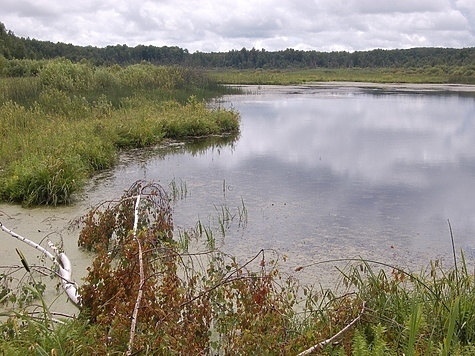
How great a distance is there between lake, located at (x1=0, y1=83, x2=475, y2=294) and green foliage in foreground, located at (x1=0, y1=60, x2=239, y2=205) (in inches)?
15.3

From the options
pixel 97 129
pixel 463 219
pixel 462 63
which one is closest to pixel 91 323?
pixel 463 219

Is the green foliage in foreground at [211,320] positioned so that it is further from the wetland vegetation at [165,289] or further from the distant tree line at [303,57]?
the distant tree line at [303,57]

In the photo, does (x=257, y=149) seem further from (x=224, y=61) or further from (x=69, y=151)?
(x=224, y=61)

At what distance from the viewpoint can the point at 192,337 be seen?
2.81 metres

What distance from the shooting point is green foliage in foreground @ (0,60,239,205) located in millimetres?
7195

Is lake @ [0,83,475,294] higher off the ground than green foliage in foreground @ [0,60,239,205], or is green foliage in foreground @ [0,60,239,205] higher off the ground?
green foliage in foreground @ [0,60,239,205]

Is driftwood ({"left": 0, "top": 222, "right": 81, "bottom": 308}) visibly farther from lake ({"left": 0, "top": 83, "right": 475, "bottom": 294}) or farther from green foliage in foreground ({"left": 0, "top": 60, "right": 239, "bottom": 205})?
green foliage in foreground ({"left": 0, "top": 60, "right": 239, "bottom": 205})

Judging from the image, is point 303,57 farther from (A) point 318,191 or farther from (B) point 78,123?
(A) point 318,191

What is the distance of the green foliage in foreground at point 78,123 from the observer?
7.20 meters

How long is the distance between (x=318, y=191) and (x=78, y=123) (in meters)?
5.80

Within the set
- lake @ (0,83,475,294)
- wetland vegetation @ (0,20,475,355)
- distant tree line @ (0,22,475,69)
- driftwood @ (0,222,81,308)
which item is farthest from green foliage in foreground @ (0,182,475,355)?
distant tree line @ (0,22,475,69)

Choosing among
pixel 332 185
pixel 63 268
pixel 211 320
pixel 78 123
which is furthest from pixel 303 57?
pixel 211 320

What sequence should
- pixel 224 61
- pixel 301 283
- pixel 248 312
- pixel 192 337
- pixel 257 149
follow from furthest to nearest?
pixel 224 61 < pixel 257 149 < pixel 301 283 < pixel 248 312 < pixel 192 337

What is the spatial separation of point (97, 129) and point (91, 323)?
27.0 ft
